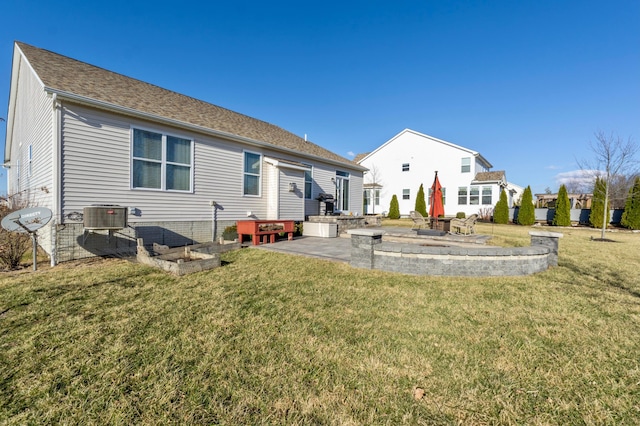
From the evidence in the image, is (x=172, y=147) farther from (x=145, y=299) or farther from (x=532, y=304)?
(x=532, y=304)

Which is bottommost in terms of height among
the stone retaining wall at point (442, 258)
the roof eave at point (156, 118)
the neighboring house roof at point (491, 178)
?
the stone retaining wall at point (442, 258)

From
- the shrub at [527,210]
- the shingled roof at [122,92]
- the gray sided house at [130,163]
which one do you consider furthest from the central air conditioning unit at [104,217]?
the shrub at [527,210]

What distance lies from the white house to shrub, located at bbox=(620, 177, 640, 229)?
750 centimetres

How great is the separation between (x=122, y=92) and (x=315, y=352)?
33.0ft

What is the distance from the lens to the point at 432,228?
1077cm

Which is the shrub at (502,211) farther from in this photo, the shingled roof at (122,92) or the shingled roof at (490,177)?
the shingled roof at (122,92)

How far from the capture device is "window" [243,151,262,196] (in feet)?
35.3

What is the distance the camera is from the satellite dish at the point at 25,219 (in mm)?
5715

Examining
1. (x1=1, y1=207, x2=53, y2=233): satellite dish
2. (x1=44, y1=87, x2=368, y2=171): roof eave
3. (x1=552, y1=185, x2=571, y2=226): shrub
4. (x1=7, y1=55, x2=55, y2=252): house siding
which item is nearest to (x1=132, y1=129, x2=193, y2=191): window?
(x1=44, y1=87, x2=368, y2=171): roof eave

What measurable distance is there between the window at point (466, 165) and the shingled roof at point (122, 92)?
19.0m

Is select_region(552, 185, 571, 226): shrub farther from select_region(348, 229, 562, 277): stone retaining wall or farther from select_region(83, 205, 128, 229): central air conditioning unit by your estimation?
select_region(83, 205, 128, 229): central air conditioning unit

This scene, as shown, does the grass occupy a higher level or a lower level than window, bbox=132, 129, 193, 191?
lower

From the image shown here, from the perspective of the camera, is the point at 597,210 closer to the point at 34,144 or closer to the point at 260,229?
the point at 260,229

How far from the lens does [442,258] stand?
18.4 feet
